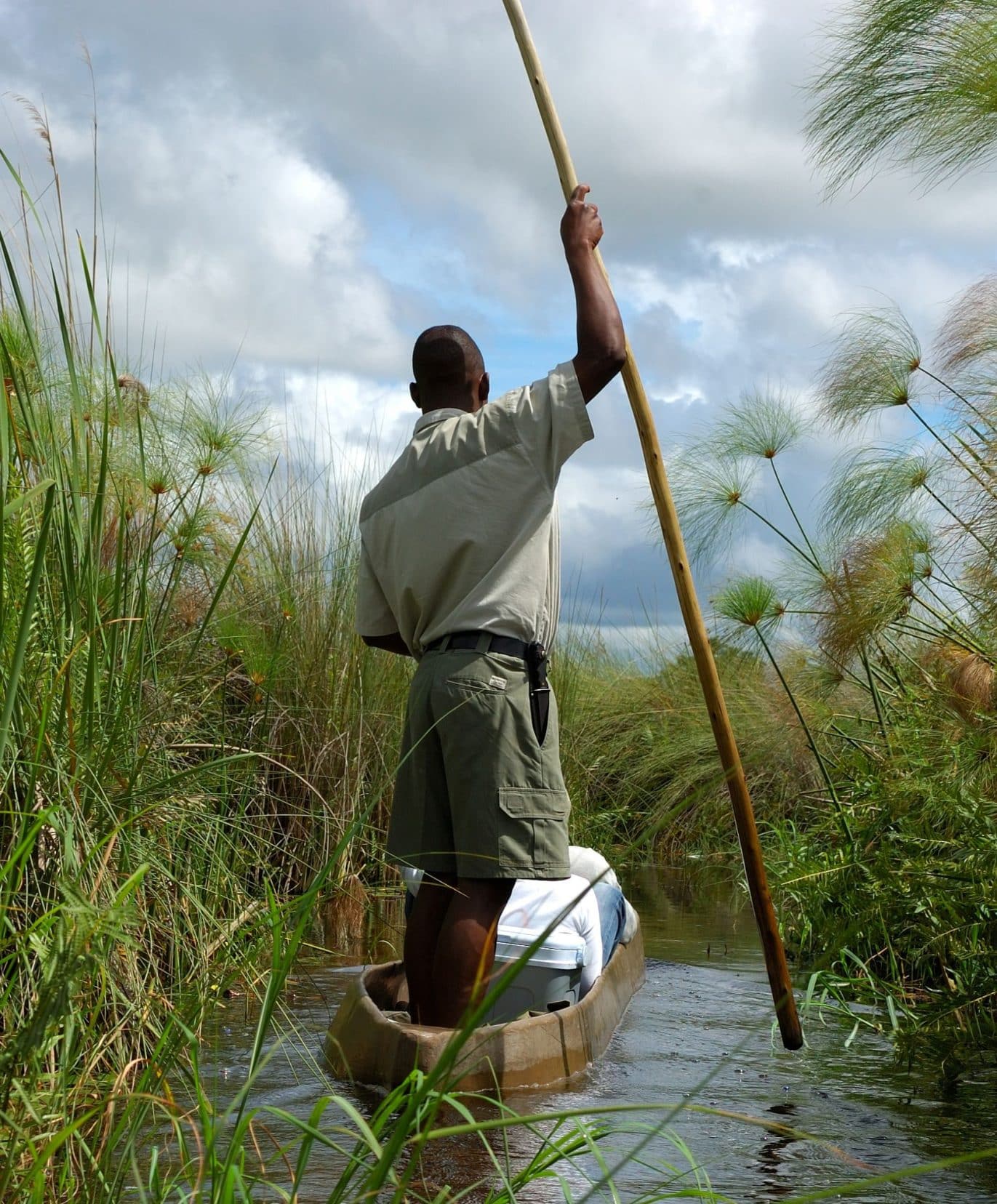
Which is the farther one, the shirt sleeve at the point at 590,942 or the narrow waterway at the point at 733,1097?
the shirt sleeve at the point at 590,942

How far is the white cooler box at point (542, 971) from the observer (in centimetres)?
407

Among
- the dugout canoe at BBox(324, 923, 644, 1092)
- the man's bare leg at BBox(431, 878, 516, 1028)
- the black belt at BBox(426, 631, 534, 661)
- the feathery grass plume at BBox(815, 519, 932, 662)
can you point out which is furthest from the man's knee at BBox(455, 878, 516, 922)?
the feathery grass plume at BBox(815, 519, 932, 662)

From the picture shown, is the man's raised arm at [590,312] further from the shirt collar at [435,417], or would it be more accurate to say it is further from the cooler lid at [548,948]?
the cooler lid at [548,948]

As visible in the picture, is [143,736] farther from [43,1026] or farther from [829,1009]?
[829,1009]

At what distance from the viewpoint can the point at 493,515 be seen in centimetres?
377

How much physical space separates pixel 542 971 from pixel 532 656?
40.5 inches

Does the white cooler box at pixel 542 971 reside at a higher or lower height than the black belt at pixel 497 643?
lower

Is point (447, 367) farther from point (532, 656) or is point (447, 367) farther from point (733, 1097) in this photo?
point (733, 1097)

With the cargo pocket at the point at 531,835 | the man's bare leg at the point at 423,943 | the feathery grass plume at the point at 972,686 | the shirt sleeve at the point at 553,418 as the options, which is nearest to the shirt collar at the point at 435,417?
the shirt sleeve at the point at 553,418

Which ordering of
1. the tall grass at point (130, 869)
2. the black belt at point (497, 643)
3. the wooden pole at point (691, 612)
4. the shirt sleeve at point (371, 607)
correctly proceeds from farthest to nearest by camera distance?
the shirt sleeve at point (371, 607), the black belt at point (497, 643), the wooden pole at point (691, 612), the tall grass at point (130, 869)

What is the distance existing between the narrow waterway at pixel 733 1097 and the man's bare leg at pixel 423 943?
297 millimetres

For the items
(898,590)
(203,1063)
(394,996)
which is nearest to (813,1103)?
(394,996)

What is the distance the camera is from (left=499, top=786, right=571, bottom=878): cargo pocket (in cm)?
366

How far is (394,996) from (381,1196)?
1.86 metres
